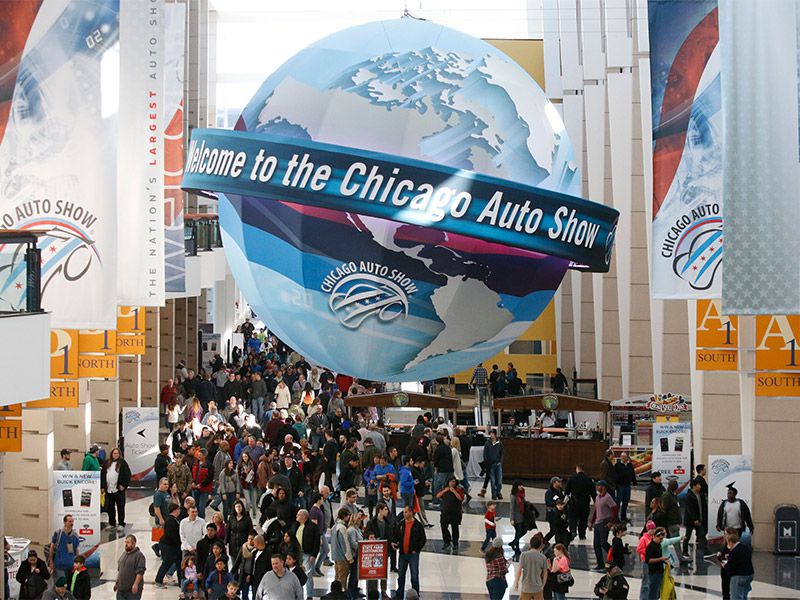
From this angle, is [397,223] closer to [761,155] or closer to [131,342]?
[761,155]

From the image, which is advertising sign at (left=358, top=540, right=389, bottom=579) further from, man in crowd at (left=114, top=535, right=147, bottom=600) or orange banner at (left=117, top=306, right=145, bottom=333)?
orange banner at (left=117, top=306, right=145, bottom=333)

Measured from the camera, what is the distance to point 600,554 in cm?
1823

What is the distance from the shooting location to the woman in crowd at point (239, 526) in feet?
53.1

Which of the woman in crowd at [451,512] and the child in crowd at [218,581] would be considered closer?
the child in crowd at [218,581]

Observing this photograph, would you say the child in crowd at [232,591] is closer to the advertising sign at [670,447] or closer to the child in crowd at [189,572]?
the child in crowd at [189,572]

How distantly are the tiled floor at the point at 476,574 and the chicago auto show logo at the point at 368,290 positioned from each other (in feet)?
30.3

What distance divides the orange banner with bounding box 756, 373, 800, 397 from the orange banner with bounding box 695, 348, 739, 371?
173 cm

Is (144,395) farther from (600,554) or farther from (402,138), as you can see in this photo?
(402,138)

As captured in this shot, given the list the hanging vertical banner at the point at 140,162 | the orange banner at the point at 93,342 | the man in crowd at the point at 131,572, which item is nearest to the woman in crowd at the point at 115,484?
the orange banner at the point at 93,342

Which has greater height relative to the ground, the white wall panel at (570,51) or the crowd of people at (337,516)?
the white wall panel at (570,51)

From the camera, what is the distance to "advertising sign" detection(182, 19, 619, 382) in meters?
7.22

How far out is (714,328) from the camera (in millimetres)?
19234

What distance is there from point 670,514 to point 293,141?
11826 mm

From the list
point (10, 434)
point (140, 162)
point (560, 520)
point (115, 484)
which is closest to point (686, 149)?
point (560, 520)
